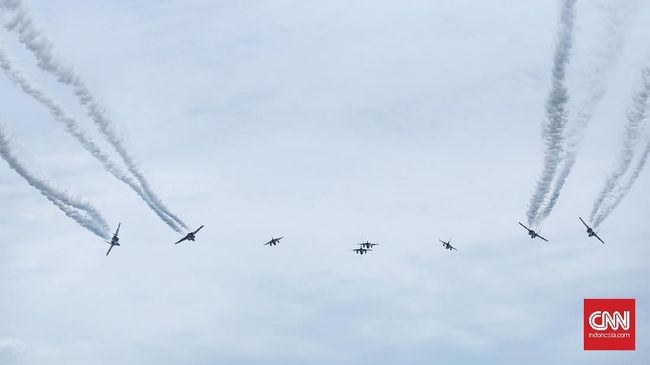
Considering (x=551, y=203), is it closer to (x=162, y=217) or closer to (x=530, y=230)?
(x=530, y=230)

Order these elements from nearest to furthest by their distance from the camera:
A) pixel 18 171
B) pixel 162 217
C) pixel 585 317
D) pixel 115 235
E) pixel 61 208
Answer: pixel 18 171 → pixel 61 208 → pixel 162 217 → pixel 115 235 → pixel 585 317

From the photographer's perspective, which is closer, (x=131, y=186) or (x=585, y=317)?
Answer: (x=131, y=186)

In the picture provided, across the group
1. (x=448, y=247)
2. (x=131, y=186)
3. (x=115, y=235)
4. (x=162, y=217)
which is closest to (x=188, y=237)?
(x=115, y=235)

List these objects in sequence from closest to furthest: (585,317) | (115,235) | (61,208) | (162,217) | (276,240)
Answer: (61,208) < (162,217) < (115,235) < (585,317) < (276,240)

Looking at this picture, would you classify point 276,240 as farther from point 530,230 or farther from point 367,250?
point 530,230

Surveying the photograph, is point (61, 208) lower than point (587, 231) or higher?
lower

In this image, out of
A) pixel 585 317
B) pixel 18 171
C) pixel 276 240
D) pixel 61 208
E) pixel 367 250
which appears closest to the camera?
pixel 18 171

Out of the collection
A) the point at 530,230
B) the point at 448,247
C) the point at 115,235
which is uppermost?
the point at 448,247

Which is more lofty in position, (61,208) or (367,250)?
(367,250)

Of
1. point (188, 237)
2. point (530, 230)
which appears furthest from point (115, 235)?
point (530, 230)
